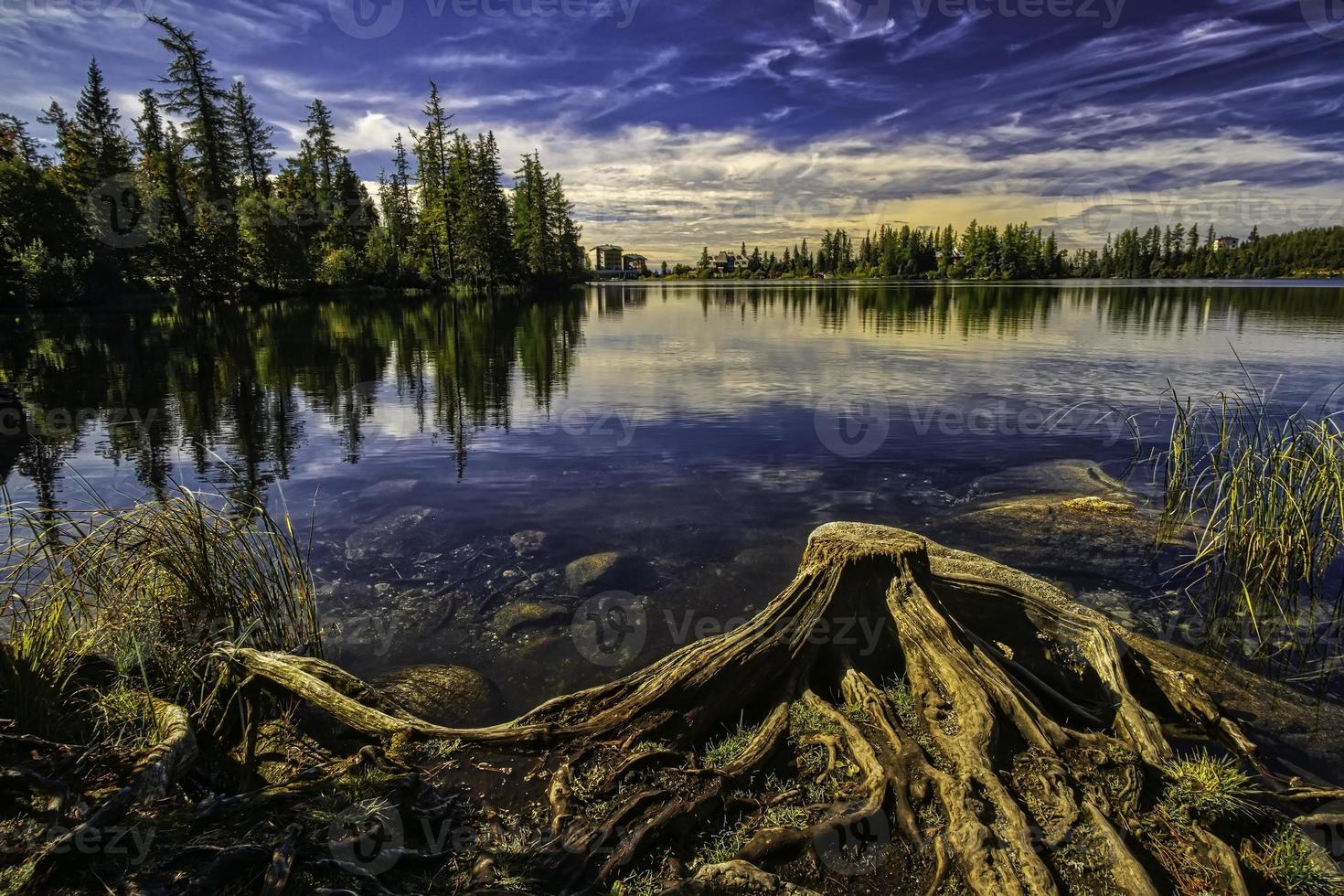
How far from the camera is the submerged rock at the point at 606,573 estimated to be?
815cm

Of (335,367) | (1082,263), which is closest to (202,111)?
(335,367)

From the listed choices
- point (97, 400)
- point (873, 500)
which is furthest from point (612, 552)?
point (97, 400)

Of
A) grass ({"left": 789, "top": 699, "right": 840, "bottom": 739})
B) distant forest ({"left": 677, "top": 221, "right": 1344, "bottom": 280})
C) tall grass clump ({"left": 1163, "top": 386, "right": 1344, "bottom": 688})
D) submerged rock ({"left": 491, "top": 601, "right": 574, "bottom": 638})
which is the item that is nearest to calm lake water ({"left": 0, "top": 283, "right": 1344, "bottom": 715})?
submerged rock ({"left": 491, "top": 601, "right": 574, "bottom": 638})

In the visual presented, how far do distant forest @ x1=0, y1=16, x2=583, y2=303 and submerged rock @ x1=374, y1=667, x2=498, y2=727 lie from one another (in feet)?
165

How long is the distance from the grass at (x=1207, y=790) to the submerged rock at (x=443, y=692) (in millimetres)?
5096

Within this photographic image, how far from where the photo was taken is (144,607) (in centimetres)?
501

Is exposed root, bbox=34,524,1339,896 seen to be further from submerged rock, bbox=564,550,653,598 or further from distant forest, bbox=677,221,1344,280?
distant forest, bbox=677,221,1344,280

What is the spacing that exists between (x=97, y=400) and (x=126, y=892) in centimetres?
2109

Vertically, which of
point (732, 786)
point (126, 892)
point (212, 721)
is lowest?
point (732, 786)

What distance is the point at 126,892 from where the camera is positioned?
9.50 ft

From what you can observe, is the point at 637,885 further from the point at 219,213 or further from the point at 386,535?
the point at 219,213

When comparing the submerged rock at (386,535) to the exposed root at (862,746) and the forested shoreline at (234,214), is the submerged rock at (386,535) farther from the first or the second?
the forested shoreline at (234,214)

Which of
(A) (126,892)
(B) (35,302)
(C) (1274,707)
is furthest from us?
(B) (35,302)

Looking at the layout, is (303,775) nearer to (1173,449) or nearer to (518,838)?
(518,838)
